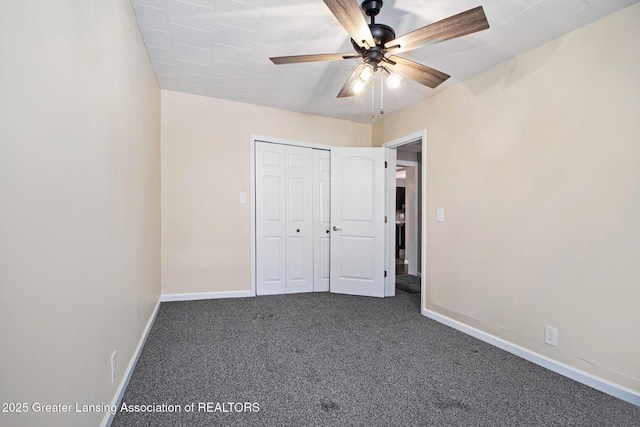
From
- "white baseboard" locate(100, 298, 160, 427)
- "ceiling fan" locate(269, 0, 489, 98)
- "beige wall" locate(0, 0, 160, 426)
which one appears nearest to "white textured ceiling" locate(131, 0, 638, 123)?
"ceiling fan" locate(269, 0, 489, 98)

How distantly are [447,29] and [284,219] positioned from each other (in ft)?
9.10

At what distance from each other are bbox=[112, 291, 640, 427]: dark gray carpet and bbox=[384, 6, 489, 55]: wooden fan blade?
6.68 ft

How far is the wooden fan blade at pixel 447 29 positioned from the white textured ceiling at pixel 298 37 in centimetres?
31

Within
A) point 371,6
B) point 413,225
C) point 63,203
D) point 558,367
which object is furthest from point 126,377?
point 413,225

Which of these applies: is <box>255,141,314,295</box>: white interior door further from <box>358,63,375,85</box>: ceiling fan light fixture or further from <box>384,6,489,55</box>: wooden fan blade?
<box>384,6,489,55</box>: wooden fan blade

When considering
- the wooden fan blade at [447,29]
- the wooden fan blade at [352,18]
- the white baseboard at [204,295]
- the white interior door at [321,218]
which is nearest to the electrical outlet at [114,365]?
the white baseboard at [204,295]

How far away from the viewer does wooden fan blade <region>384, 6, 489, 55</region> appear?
1.41m

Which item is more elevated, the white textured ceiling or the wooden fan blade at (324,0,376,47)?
the white textured ceiling

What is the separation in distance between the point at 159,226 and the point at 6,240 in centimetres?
265

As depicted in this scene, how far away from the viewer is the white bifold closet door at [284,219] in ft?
12.2

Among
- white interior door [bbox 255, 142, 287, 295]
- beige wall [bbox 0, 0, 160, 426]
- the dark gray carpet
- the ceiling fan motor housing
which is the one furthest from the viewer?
white interior door [bbox 255, 142, 287, 295]

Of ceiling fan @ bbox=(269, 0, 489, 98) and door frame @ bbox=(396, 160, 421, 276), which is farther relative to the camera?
door frame @ bbox=(396, 160, 421, 276)

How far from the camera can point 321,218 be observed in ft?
13.2

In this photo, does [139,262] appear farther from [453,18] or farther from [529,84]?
[529,84]
